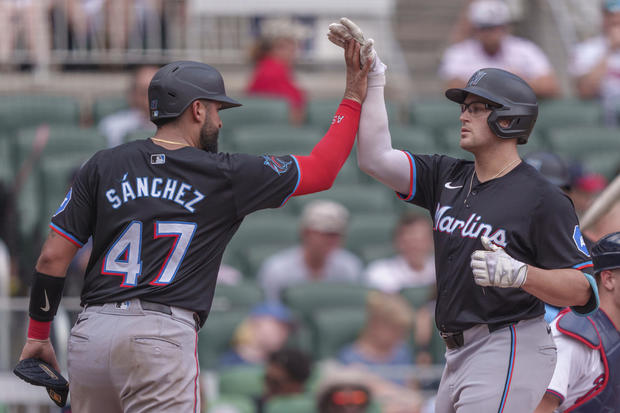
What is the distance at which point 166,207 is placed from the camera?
4105 millimetres

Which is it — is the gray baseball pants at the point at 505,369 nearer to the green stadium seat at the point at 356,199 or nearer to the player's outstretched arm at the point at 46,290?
the player's outstretched arm at the point at 46,290

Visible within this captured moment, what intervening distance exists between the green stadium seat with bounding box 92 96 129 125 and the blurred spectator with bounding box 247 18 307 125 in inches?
52.9

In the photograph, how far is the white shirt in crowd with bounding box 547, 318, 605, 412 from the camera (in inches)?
170

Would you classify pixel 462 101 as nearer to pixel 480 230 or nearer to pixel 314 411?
pixel 480 230

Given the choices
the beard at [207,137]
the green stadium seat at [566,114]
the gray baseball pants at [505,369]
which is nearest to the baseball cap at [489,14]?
the green stadium seat at [566,114]

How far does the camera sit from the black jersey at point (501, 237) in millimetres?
4012

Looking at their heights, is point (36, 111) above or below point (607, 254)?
below

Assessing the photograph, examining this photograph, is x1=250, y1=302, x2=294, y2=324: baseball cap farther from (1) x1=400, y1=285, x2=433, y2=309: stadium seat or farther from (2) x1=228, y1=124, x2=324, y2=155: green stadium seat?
(2) x1=228, y1=124, x2=324, y2=155: green stadium seat

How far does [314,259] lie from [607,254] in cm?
397

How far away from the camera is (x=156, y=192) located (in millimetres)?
4129

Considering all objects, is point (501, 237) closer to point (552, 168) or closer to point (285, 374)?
point (552, 168)

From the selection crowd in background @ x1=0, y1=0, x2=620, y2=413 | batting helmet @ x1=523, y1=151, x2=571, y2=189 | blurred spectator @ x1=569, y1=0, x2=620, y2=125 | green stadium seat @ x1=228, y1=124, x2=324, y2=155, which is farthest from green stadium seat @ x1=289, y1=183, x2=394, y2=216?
batting helmet @ x1=523, y1=151, x2=571, y2=189

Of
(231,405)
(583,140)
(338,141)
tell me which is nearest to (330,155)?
(338,141)

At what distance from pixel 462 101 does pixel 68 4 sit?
7706 millimetres
